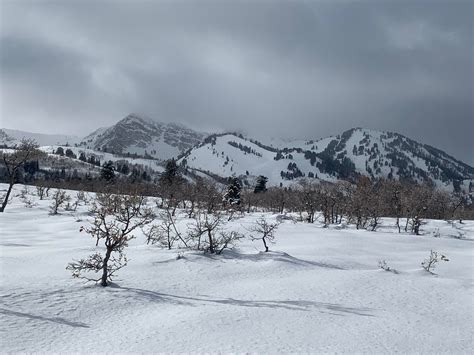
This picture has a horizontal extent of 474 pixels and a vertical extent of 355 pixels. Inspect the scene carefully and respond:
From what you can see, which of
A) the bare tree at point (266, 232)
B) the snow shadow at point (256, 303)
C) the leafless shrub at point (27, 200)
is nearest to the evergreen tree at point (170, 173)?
the leafless shrub at point (27, 200)

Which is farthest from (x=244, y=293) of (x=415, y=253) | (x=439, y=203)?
(x=439, y=203)

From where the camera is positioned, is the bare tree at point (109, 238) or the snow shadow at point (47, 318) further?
the bare tree at point (109, 238)

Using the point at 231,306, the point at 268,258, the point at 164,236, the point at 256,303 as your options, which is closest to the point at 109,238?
the point at 231,306

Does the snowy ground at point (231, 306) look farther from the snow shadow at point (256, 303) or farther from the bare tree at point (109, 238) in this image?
the bare tree at point (109, 238)

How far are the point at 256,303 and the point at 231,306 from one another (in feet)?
3.93

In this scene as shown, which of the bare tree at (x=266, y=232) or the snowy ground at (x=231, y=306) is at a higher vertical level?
the bare tree at (x=266, y=232)

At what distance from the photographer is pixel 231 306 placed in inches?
559

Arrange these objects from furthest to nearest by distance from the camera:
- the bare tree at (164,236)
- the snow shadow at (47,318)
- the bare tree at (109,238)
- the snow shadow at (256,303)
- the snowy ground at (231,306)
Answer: the bare tree at (164,236), the bare tree at (109,238), the snow shadow at (256,303), the snow shadow at (47,318), the snowy ground at (231,306)

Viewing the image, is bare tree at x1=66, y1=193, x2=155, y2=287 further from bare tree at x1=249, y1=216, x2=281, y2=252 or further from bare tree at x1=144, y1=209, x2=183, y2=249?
bare tree at x1=249, y1=216, x2=281, y2=252

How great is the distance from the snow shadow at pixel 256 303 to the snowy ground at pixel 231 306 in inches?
1.7

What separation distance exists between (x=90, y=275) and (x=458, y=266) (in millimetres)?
26594

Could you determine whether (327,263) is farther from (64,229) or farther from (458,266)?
(64,229)

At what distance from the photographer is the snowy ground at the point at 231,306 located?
421 inches

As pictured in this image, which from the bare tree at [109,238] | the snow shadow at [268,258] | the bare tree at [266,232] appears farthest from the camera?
the bare tree at [266,232]
